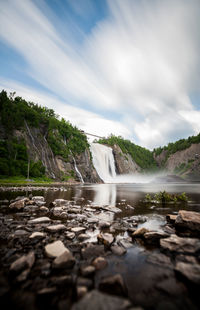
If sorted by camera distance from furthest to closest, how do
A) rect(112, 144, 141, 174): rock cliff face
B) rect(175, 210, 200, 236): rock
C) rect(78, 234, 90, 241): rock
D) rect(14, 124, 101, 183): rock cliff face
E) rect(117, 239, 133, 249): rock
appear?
rect(112, 144, 141, 174): rock cliff face, rect(14, 124, 101, 183): rock cliff face, rect(175, 210, 200, 236): rock, rect(78, 234, 90, 241): rock, rect(117, 239, 133, 249): rock

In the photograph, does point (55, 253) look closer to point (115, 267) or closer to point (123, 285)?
point (115, 267)

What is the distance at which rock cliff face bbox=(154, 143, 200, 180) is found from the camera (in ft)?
297

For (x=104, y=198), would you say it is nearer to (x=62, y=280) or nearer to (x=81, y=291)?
(x=62, y=280)

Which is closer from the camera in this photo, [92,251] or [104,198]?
[92,251]

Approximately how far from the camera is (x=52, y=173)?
4359 cm

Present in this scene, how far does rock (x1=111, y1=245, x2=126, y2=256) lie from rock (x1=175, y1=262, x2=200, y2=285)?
1.20 meters

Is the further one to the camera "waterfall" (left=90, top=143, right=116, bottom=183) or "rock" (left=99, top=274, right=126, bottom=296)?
"waterfall" (left=90, top=143, right=116, bottom=183)

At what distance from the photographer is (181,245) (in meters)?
3.45

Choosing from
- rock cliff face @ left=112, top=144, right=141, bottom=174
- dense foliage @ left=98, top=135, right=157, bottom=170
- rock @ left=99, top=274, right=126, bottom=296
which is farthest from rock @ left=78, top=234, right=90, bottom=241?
dense foliage @ left=98, top=135, right=157, bottom=170

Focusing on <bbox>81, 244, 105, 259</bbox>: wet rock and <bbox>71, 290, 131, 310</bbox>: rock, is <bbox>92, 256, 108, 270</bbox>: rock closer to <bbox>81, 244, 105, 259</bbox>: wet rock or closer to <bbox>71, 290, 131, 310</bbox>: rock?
<bbox>81, 244, 105, 259</bbox>: wet rock

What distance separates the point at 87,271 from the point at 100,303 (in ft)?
2.62

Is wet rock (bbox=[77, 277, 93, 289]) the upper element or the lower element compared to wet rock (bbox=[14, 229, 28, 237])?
upper

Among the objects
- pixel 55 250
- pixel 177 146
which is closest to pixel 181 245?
pixel 55 250

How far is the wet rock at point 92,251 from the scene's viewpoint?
320 centimetres
